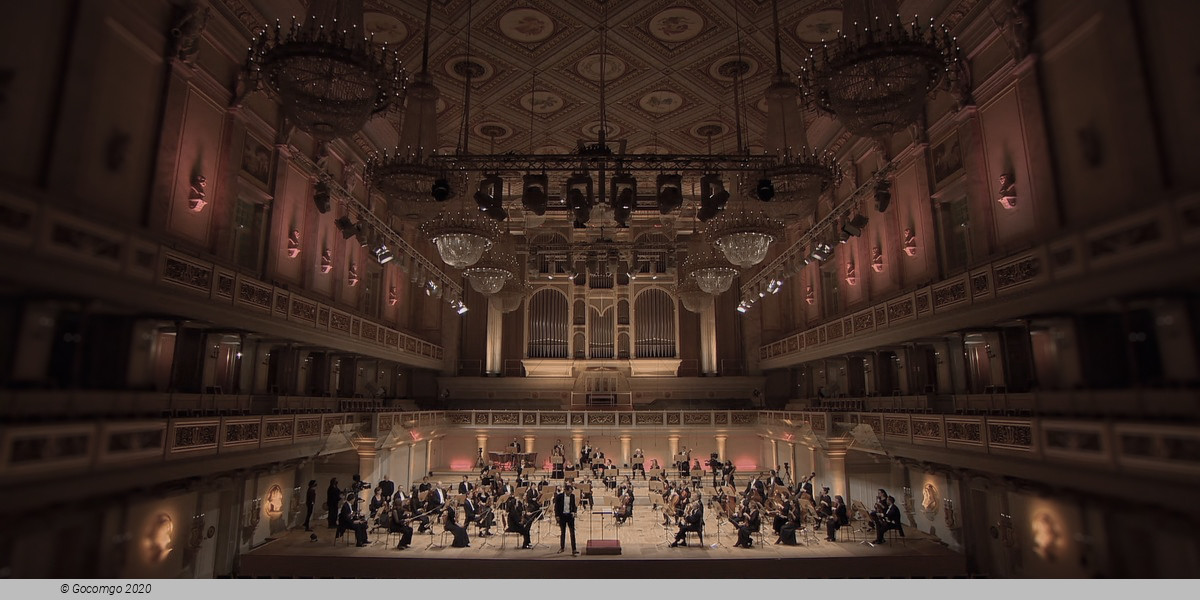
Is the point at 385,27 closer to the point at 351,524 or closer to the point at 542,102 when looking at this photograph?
the point at 542,102

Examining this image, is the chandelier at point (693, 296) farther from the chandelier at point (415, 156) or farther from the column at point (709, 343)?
the chandelier at point (415, 156)

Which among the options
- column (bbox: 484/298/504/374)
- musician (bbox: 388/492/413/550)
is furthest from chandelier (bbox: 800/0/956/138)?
column (bbox: 484/298/504/374)

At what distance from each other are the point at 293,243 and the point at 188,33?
591 cm

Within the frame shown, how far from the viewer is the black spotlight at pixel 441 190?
6.30 metres

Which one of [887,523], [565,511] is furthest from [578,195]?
[887,523]

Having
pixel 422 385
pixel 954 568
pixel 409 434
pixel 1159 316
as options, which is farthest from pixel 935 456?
pixel 422 385

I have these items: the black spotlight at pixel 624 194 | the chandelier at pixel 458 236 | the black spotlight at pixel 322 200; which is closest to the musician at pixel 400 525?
the chandelier at pixel 458 236

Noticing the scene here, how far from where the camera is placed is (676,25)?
9.92m

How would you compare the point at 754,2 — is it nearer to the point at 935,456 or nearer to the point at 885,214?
the point at 885,214

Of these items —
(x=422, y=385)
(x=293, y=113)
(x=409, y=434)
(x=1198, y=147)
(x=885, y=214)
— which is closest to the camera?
(x=1198, y=147)

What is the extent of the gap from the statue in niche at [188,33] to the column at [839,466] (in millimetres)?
12484

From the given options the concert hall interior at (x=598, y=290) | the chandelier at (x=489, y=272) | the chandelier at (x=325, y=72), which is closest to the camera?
the concert hall interior at (x=598, y=290)

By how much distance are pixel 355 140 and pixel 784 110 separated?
10.4 meters

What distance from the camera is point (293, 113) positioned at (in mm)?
4359
